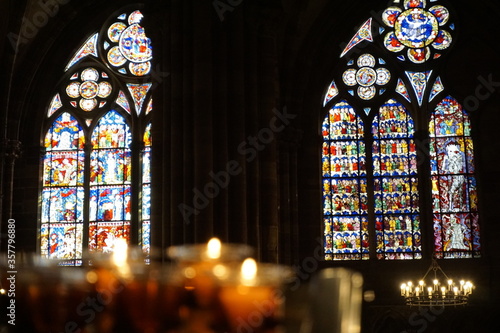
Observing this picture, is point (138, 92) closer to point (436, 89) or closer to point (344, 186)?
point (344, 186)

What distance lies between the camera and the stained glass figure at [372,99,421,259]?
747 inches

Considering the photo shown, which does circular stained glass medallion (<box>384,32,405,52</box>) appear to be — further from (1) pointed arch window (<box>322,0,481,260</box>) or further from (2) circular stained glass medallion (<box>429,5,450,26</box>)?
(2) circular stained glass medallion (<box>429,5,450,26</box>)

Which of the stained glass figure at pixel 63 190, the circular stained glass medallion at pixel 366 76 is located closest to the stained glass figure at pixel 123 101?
the stained glass figure at pixel 63 190

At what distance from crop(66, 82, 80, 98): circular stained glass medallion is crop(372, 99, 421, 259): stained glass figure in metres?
7.27

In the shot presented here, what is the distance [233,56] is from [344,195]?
8.09m

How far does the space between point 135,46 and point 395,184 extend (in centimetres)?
717

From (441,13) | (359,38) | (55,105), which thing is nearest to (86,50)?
(55,105)

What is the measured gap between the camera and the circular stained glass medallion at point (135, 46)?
20750 millimetres

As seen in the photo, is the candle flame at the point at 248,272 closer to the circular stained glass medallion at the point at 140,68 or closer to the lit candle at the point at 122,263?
the lit candle at the point at 122,263

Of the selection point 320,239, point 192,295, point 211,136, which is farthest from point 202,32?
point 192,295

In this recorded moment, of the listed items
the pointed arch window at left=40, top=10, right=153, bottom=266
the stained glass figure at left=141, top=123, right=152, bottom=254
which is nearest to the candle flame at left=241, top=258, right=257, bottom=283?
the stained glass figure at left=141, top=123, right=152, bottom=254

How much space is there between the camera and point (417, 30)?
66.3 ft

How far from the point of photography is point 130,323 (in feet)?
6.37

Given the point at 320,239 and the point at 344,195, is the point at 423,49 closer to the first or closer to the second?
the point at 344,195
